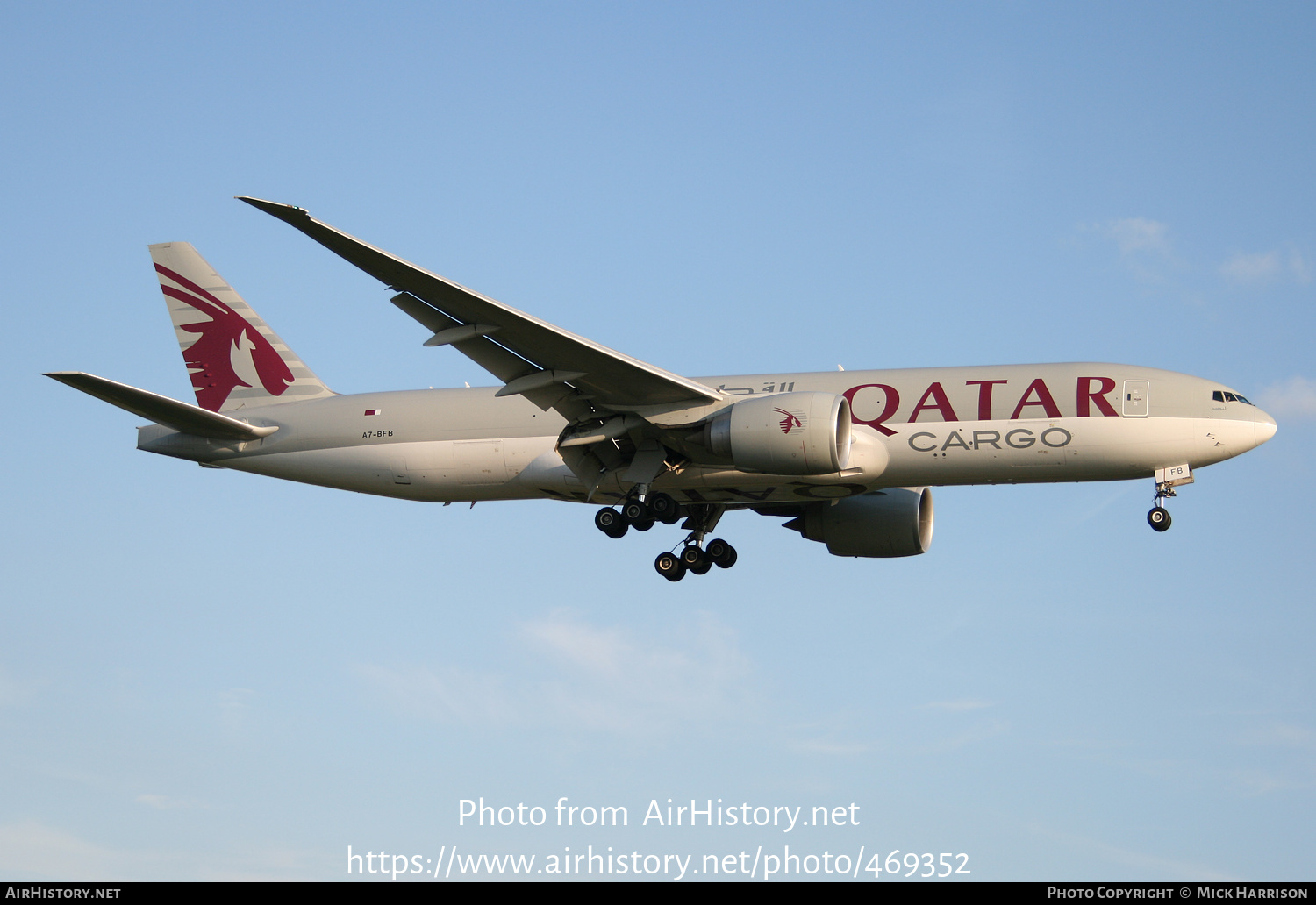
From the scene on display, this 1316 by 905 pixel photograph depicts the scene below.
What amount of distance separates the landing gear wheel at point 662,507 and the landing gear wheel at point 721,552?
10.1 ft

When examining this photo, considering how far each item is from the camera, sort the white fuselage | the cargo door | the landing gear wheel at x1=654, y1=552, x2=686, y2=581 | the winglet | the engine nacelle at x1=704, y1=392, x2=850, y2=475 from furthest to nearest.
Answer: the landing gear wheel at x1=654, y1=552, x2=686, y2=581 < the cargo door < the white fuselage < the engine nacelle at x1=704, y1=392, x2=850, y2=475 < the winglet

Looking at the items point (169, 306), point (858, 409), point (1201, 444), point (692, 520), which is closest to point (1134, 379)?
point (1201, 444)

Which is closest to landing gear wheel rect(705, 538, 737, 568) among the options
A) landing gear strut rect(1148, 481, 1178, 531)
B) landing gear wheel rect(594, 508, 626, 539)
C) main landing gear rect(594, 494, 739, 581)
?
main landing gear rect(594, 494, 739, 581)

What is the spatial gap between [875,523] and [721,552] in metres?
4.21

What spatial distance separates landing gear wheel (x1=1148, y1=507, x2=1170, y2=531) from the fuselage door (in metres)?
2.13

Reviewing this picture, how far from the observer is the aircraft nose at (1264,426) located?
30.9 metres

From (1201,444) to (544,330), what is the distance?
558 inches

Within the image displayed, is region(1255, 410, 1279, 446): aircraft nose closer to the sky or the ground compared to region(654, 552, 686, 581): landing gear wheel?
closer to the sky

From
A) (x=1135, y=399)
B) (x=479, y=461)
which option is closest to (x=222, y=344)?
(x=479, y=461)

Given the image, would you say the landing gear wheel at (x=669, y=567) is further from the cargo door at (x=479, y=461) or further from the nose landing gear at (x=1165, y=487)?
the nose landing gear at (x=1165, y=487)

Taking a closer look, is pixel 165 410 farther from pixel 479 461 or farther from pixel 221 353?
pixel 479 461

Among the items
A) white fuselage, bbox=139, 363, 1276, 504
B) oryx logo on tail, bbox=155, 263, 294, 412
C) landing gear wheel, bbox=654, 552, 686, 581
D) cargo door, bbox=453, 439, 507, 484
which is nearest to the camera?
white fuselage, bbox=139, 363, 1276, 504

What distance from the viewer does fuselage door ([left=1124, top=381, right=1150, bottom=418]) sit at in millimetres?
30844

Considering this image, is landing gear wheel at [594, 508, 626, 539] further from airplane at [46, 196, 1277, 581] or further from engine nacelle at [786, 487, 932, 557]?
engine nacelle at [786, 487, 932, 557]
